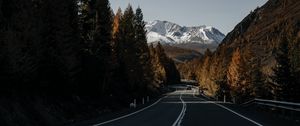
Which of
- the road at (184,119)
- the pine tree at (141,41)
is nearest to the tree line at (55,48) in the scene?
the road at (184,119)

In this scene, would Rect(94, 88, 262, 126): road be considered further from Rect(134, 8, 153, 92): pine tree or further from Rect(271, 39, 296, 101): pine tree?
Rect(134, 8, 153, 92): pine tree

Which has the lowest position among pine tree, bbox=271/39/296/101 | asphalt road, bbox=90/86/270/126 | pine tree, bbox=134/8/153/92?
asphalt road, bbox=90/86/270/126

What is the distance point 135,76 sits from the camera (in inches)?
2731

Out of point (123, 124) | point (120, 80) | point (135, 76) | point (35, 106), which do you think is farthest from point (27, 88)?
point (135, 76)

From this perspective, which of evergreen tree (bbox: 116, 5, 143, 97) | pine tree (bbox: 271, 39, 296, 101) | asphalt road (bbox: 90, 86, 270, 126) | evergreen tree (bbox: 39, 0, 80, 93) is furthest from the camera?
evergreen tree (bbox: 116, 5, 143, 97)

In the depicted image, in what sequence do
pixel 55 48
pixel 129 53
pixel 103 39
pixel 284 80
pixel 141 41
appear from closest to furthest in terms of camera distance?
pixel 55 48 < pixel 103 39 < pixel 284 80 < pixel 129 53 < pixel 141 41

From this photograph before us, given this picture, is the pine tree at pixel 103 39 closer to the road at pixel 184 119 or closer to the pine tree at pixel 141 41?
the road at pixel 184 119

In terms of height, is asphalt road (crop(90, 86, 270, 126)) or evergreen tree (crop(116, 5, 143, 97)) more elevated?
evergreen tree (crop(116, 5, 143, 97))

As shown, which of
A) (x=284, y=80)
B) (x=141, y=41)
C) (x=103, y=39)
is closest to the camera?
(x=103, y=39)

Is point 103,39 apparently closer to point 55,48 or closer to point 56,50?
point 55,48

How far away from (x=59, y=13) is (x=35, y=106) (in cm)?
873

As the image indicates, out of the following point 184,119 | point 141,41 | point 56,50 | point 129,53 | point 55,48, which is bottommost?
point 184,119

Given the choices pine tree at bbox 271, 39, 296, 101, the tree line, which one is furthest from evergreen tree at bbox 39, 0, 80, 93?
pine tree at bbox 271, 39, 296, 101

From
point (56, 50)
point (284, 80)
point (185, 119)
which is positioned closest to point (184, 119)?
point (185, 119)
